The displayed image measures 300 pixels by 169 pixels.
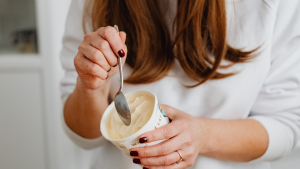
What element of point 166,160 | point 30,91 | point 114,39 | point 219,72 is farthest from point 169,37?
point 30,91

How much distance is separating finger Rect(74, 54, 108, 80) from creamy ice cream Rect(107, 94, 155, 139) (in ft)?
0.24

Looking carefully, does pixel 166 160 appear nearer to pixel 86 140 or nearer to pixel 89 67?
pixel 89 67

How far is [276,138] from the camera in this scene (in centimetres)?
69

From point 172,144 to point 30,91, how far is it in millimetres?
1188

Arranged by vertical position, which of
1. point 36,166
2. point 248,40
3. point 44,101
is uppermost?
point 248,40

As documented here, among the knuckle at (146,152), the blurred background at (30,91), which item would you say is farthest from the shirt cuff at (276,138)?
the blurred background at (30,91)

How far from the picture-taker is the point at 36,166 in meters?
1.48

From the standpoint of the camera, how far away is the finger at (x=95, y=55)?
0.50 m

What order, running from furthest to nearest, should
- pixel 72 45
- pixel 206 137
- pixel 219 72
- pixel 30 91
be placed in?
pixel 30 91
pixel 72 45
pixel 219 72
pixel 206 137

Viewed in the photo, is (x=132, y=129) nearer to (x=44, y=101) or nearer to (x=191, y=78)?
(x=191, y=78)

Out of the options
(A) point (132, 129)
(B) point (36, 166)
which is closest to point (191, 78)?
(A) point (132, 129)

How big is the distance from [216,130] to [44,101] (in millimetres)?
1108

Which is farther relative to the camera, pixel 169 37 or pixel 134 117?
pixel 169 37

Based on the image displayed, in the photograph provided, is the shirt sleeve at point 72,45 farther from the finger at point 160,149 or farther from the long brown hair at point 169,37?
the finger at point 160,149
